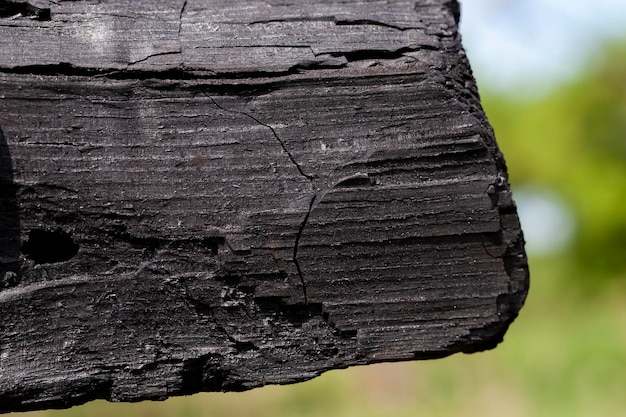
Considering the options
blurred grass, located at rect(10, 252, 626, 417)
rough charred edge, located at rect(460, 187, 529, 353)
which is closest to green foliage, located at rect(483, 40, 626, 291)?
blurred grass, located at rect(10, 252, 626, 417)

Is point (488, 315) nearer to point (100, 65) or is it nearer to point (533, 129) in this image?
point (100, 65)

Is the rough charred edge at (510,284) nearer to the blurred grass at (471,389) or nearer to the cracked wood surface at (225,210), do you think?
the cracked wood surface at (225,210)

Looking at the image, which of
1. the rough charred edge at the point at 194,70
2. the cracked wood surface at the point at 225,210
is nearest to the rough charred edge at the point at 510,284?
the cracked wood surface at the point at 225,210

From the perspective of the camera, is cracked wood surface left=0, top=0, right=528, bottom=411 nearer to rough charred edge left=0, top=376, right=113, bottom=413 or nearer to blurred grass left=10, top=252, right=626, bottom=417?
rough charred edge left=0, top=376, right=113, bottom=413

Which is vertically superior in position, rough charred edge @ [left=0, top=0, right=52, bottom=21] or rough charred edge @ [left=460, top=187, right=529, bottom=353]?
rough charred edge @ [left=0, top=0, right=52, bottom=21]

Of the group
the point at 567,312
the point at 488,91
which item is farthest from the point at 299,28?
the point at 488,91

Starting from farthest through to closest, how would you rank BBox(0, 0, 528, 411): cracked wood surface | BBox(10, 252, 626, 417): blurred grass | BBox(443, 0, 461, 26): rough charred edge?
1. BBox(10, 252, 626, 417): blurred grass
2. BBox(443, 0, 461, 26): rough charred edge
3. BBox(0, 0, 528, 411): cracked wood surface

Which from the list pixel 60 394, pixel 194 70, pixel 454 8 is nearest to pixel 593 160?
pixel 454 8

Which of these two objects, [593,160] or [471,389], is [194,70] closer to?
[471,389]
